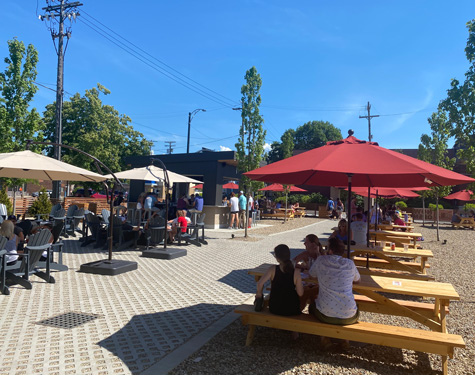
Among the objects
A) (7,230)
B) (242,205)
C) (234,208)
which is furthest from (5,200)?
(7,230)

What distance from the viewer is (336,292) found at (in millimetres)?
3803

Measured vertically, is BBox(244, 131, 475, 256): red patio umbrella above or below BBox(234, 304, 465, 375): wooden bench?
above

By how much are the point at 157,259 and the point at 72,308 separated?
13.5 feet

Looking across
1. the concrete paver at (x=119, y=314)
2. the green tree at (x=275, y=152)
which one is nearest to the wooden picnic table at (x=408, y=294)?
the concrete paver at (x=119, y=314)

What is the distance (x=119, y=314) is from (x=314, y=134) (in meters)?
73.3

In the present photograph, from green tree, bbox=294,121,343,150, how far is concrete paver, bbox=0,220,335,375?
225 ft

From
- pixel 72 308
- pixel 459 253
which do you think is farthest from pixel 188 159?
pixel 72 308

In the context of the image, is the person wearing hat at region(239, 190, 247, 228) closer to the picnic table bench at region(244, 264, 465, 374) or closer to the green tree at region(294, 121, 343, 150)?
the picnic table bench at region(244, 264, 465, 374)

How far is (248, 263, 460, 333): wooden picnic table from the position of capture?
409 centimetres

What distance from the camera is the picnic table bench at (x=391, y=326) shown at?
3494 mm

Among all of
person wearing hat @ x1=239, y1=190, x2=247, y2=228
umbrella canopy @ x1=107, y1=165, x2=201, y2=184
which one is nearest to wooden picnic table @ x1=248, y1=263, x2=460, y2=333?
umbrella canopy @ x1=107, y1=165, x2=201, y2=184

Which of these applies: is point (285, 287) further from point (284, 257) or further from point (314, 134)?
point (314, 134)

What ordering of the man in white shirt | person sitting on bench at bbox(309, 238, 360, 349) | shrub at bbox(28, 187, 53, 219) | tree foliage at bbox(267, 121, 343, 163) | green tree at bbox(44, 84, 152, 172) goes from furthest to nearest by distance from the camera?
tree foliage at bbox(267, 121, 343, 163), green tree at bbox(44, 84, 152, 172), shrub at bbox(28, 187, 53, 219), the man in white shirt, person sitting on bench at bbox(309, 238, 360, 349)

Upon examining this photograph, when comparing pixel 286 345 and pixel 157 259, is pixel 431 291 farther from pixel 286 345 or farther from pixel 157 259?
pixel 157 259
